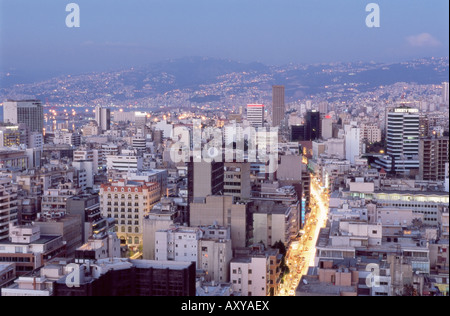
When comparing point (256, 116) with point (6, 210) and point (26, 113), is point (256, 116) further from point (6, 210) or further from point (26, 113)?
point (6, 210)

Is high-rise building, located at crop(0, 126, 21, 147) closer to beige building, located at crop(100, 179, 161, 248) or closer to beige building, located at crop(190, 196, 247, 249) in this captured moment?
beige building, located at crop(100, 179, 161, 248)

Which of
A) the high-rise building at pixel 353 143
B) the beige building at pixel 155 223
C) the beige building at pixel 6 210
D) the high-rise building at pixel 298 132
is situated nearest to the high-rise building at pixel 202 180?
the beige building at pixel 155 223

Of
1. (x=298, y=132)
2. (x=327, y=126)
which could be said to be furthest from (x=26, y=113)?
(x=327, y=126)

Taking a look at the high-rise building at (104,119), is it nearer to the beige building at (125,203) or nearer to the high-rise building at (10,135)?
the high-rise building at (10,135)

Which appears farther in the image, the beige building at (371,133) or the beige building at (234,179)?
the beige building at (371,133)

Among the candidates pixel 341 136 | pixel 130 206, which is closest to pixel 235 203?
pixel 130 206
